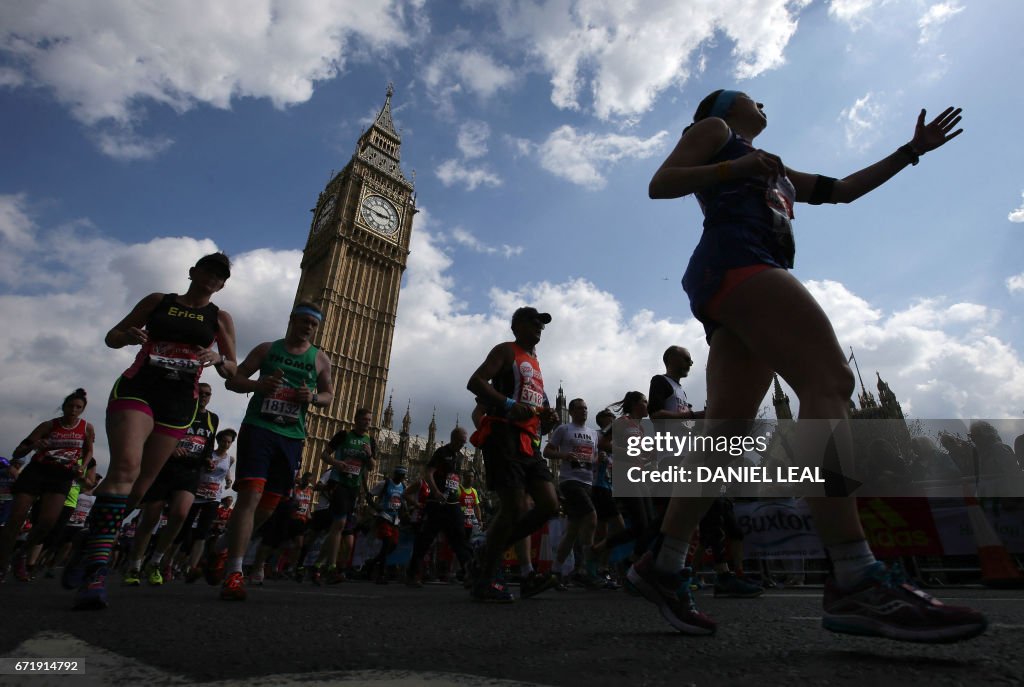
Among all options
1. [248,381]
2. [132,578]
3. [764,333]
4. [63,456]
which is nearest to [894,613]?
[764,333]

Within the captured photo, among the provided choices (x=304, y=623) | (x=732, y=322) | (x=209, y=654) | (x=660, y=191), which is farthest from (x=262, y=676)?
(x=660, y=191)

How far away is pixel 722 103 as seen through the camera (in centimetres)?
216

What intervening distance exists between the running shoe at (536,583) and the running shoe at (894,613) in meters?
2.48

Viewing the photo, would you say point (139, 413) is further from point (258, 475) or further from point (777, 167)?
point (777, 167)

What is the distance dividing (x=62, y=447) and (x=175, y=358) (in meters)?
2.54

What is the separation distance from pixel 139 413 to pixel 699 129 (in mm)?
2774

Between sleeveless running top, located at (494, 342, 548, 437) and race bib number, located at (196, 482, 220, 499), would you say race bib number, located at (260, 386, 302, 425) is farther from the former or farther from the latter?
race bib number, located at (196, 482, 220, 499)

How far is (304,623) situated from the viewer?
192 cm

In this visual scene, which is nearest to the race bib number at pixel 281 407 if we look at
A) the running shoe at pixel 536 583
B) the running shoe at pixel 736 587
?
the running shoe at pixel 536 583

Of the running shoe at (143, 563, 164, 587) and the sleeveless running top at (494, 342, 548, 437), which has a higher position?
the sleeveless running top at (494, 342, 548, 437)

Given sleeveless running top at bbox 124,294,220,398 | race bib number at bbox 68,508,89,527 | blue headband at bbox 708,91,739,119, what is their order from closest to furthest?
blue headband at bbox 708,91,739,119
sleeveless running top at bbox 124,294,220,398
race bib number at bbox 68,508,89,527

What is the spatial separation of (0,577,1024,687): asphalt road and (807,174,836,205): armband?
5.09 ft

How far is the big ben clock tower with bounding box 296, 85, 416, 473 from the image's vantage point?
3775 centimetres

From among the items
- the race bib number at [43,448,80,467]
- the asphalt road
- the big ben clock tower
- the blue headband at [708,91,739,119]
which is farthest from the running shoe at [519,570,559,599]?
the big ben clock tower
